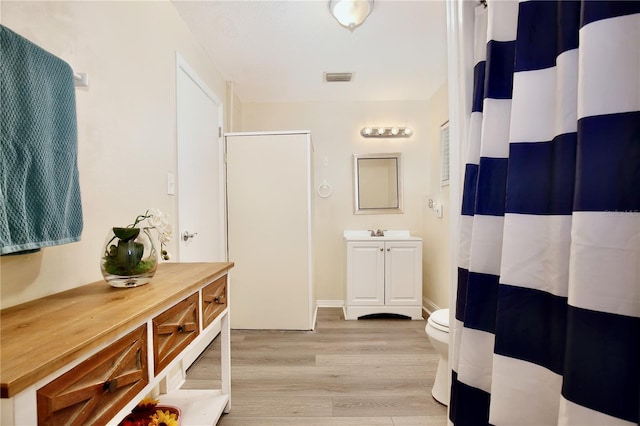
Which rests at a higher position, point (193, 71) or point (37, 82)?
point (193, 71)

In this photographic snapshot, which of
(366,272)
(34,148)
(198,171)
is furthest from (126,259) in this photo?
(366,272)

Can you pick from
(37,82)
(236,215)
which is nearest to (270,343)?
(236,215)

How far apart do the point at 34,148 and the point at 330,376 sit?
73.3 inches

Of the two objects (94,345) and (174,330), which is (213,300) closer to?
(174,330)

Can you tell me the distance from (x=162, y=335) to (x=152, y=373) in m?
0.11

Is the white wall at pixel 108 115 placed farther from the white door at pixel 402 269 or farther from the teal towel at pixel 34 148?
the white door at pixel 402 269

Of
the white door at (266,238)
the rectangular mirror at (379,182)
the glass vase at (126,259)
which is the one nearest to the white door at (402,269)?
the rectangular mirror at (379,182)

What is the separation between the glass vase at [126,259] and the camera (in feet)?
3.18

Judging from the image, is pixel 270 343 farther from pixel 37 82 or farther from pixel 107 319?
pixel 37 82

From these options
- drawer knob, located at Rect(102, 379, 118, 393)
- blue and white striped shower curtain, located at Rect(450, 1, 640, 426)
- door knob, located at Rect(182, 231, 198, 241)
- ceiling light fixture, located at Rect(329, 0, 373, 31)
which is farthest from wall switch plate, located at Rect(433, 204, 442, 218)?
drawer knob, located at Rect(102, 379, 118, 393)

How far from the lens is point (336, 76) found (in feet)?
8.64

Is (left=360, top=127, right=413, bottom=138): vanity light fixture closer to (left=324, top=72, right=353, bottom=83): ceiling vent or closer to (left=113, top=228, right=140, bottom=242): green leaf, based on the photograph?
(left=324, top=72, right=353, bottom=83): ceiling vent

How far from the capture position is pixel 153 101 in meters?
1.55

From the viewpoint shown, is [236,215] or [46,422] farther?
[236,215]
